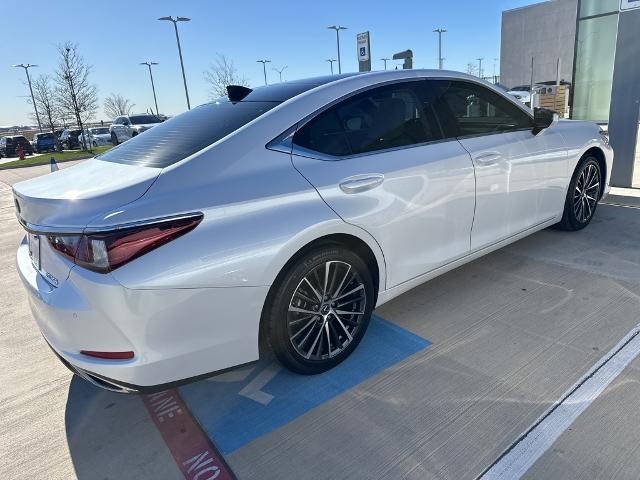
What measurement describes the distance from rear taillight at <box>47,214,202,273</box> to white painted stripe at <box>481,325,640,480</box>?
170 cm

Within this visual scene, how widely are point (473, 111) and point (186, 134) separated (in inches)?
85.1

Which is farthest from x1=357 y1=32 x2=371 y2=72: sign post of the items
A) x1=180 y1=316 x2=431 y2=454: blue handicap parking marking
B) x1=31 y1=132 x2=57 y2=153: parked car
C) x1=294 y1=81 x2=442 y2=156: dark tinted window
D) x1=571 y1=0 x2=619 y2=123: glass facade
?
x1=31 y1=132 x2=57 y2=153: parked car

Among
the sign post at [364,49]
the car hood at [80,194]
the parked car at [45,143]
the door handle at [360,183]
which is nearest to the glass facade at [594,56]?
the sign post at [364,49]

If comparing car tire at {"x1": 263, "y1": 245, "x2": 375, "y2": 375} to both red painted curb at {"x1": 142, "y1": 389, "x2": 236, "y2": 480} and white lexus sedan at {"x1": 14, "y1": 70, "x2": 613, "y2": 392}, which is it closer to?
white lexus sedan at {"x1": 14, "y1": 70, "x2": 613, "y2": 392}

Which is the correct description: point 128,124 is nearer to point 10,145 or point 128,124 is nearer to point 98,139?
point 98,139

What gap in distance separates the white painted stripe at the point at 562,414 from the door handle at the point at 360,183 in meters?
1.49

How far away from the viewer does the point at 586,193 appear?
479cm

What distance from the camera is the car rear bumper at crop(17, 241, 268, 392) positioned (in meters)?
1.99

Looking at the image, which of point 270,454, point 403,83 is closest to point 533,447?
point 270,454

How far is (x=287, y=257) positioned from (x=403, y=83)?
1.58 meters

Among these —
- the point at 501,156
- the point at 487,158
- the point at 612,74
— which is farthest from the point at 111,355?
the point at 612,74

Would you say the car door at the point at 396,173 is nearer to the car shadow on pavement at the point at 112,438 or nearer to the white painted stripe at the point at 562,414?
the white painted stripe at the point at 562,414

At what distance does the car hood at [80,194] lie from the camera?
80.6 inches

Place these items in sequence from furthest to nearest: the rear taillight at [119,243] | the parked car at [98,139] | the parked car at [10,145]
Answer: the parked car at [10,145] < the parked car at [98,139] < the rear taillight at [119,243]
